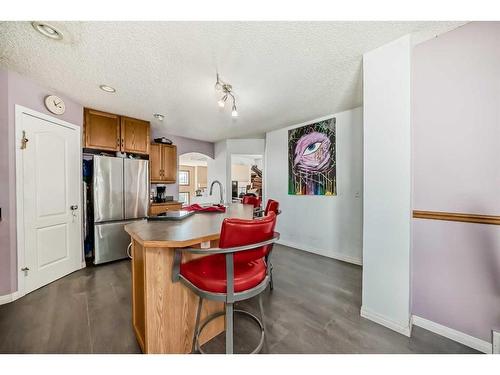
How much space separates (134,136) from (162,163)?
0.73 meters

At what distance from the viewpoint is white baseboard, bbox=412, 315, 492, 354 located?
1350mm

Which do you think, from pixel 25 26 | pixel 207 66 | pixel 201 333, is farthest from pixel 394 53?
pixel 25 26

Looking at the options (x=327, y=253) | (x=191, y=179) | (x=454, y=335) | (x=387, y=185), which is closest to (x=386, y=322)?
(x=454, y=335)

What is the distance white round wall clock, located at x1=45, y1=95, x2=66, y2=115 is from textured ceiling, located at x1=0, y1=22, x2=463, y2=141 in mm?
128

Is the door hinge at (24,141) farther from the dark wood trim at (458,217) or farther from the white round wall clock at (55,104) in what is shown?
the dark wood trim at (458,217)

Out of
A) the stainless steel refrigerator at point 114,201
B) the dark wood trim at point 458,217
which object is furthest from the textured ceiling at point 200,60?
the dark wood trim at point 458,217

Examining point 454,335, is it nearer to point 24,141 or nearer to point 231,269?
point 231,269

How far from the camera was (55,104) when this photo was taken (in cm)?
241

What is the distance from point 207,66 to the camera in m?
1.85

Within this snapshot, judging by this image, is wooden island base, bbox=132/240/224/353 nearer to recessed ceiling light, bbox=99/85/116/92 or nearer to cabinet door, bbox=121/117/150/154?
recessed ceiling light, bbox=99/85/116/92

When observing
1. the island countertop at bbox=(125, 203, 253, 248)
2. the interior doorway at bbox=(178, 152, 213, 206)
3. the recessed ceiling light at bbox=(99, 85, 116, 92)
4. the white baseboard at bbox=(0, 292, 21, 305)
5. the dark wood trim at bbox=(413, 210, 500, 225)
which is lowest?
the white baseboard at bbox=(0, 292, 21, 305)

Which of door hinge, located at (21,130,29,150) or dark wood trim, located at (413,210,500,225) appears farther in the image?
door hinge, located at (21,130,29,150)

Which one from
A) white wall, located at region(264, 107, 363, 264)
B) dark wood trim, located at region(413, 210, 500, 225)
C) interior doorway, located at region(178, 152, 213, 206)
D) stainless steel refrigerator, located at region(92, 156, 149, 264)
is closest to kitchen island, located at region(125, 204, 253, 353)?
dark wood trim, located at region(413, 210, 500, 225)

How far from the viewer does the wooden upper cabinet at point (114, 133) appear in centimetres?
288
